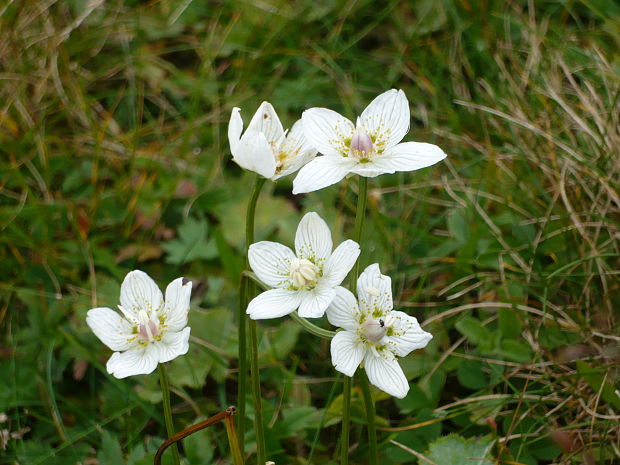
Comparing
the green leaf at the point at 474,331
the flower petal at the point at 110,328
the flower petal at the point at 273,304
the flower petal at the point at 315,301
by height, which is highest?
the flower petal at the point at 315,301

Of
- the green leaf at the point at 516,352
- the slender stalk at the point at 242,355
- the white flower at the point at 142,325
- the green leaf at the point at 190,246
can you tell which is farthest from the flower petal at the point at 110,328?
the green leaf at the point at 516,352

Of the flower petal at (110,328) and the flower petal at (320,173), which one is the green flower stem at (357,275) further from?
the flower petal at (110,328)

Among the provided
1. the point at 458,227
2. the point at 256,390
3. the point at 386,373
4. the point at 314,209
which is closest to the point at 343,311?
the point at 386,373

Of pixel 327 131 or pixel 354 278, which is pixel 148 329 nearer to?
pixel 354 278

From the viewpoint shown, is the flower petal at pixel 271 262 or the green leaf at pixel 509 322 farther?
the green leaf at pixel 509 322

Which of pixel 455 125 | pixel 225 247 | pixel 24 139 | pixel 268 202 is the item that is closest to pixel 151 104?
pixel 24 139

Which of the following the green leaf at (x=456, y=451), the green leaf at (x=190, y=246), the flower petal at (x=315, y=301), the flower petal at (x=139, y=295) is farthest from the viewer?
the green leaf at (x=190, y=246)
